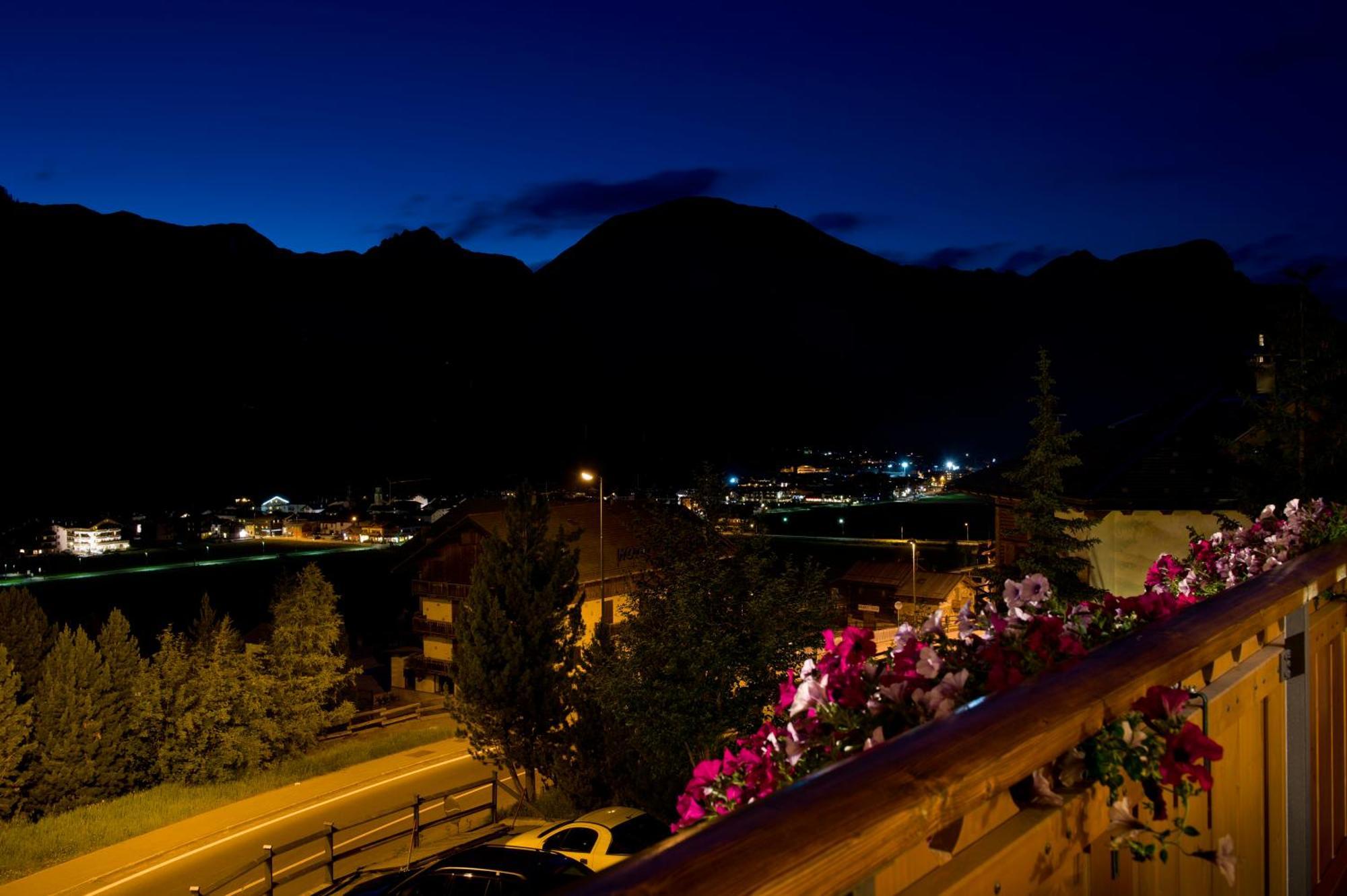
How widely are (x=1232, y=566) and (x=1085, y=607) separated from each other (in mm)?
2770

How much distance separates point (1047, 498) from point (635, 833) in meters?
9.85

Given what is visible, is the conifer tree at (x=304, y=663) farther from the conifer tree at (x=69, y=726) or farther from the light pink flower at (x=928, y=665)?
the light pink flower at (x=928, y=665)

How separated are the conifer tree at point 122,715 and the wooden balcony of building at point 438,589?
580 inches

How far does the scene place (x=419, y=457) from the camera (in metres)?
153

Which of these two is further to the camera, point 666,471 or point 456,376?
point 456,376

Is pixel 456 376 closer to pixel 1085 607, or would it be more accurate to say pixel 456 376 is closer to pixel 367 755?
pixel 367 755

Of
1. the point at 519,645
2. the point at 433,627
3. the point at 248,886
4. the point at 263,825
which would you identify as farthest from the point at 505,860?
the point at 433,627

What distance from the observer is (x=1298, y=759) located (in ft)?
9.40

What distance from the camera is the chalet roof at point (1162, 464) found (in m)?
17.0

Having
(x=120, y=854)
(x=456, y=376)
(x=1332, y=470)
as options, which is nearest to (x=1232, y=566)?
(x=1332, y=470)

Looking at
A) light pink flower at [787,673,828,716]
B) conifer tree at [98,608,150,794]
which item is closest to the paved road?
conifer tree at [98,608,150,794]

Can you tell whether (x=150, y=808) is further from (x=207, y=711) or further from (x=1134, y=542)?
(x=1134, y=542)

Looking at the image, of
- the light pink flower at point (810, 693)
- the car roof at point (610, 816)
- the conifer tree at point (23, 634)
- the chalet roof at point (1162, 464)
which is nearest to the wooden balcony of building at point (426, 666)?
the conifer tree at point (23, 634)

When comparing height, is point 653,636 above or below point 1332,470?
below
